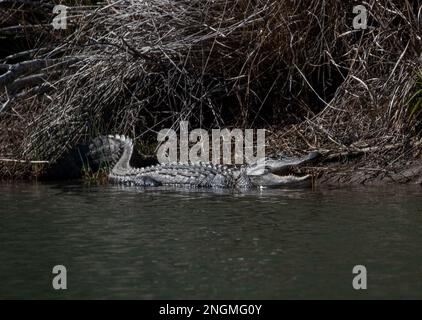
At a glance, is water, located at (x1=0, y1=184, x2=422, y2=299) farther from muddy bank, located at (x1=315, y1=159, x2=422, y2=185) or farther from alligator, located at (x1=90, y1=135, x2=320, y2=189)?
alligator, located at (x1=90, y1=135, x2=320, y2=189)

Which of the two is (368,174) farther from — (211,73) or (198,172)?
(211,73)

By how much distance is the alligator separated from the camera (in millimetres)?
8398

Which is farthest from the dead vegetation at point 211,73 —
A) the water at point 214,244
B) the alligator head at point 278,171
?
the water at point 214,244

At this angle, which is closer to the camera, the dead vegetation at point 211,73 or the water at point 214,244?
the water at point 214,244

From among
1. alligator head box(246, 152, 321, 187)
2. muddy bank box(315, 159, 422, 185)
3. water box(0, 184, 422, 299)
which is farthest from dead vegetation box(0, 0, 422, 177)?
water box(0, 184, 422, 299)

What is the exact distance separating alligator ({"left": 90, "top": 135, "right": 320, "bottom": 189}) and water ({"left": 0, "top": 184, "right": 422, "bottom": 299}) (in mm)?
521

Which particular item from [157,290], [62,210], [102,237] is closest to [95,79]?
[62,210]

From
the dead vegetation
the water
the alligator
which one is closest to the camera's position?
the water

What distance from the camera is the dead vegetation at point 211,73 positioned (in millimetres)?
8805

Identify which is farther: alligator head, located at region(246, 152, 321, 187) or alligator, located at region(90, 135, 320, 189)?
alligator, located at region(90, 135, 320, 189)

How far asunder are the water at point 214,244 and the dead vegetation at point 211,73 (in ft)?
4.66

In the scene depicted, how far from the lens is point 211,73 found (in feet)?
31.2

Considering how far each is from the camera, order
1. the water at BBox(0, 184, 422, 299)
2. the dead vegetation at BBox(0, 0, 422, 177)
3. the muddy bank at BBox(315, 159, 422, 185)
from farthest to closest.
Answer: the dead vegetation at BBox(0, 0, 422, 177) → the muddy bank at BBox(315, 159, 422, 185) → the water at BBox(0, 184, 422, 299)

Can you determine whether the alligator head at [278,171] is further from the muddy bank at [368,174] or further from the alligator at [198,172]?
the muddy bank at [368,174]
